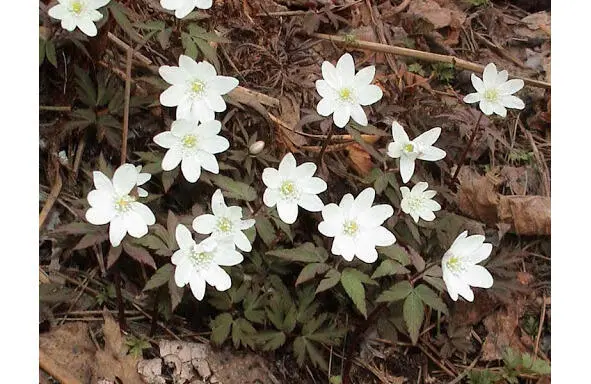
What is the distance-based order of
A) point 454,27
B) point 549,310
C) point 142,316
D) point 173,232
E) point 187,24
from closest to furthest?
point 173,232
point 142,316
point 187,24
point 549,310
point 454,27

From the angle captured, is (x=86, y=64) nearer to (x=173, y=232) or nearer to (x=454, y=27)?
(x=173, y=232)

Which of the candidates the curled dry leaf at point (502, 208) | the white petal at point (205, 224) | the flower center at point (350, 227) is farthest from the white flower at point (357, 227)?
the curled dry leaf at point (502, 208)

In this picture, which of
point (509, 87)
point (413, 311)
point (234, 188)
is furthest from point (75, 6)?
point (509, 87)

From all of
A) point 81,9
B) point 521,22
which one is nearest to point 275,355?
point 81,9

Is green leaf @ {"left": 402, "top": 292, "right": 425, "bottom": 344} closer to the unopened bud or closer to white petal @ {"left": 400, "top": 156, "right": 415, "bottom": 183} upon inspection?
white petal @ {"left": 400, "top": 156, "right": 415, "bottom": 183}

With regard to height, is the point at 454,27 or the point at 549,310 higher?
the point at 454,27
